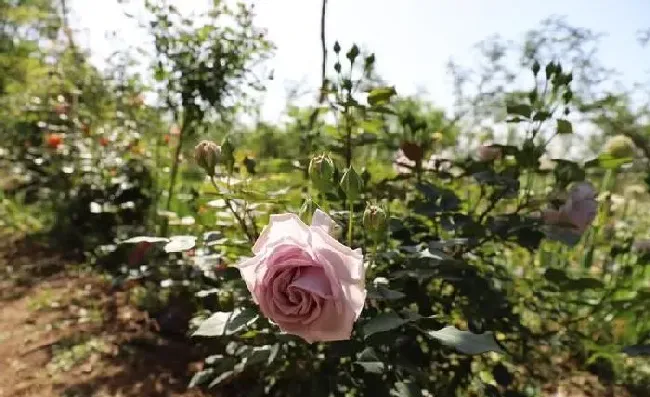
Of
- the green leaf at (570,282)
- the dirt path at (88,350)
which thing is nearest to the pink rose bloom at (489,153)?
the green leaf at (570,282)

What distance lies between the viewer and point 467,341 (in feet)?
2.36

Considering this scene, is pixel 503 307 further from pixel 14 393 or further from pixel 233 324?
pixel 14 393

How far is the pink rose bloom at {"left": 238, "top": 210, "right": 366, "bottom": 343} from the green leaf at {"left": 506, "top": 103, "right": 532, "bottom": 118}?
576mm

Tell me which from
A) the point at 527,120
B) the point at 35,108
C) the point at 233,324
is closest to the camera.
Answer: the point at 233,324

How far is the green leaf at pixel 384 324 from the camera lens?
0.70 metres

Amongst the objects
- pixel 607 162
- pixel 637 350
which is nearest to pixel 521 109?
pixel 607 162

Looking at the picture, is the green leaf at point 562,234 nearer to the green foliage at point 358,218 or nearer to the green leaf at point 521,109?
the green foliage at point 358,218

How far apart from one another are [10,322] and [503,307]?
179cm

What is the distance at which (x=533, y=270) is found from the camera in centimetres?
224

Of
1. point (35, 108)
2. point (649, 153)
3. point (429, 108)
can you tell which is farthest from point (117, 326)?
point (429, 108)

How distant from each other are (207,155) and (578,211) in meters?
0.68

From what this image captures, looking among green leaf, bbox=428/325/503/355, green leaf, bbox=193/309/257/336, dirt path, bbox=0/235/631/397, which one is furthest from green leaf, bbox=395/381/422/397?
dirt path, bbox=0/235/631/397

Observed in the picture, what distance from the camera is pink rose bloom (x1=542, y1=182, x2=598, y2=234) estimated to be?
108 cm

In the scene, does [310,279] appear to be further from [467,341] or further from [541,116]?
[541,116]
